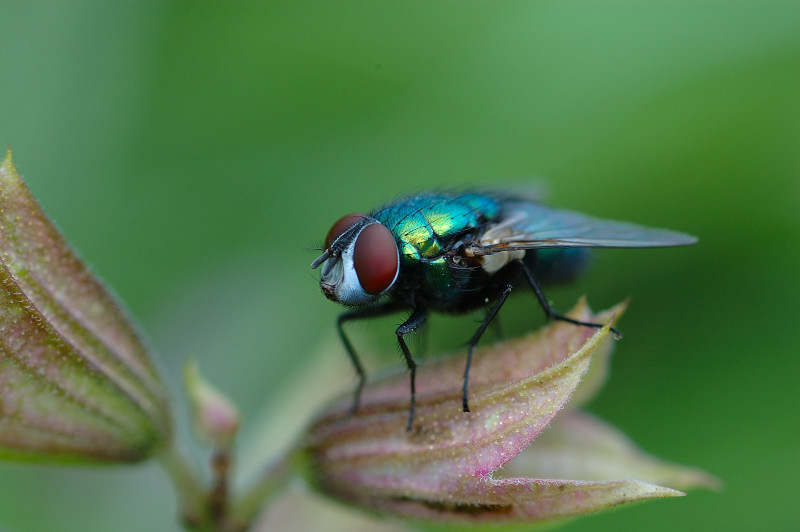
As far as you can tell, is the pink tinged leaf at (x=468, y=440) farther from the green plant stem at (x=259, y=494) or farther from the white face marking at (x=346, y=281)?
the white face marking at (x=346, y=281)

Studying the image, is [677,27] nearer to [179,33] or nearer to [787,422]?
[787,422]

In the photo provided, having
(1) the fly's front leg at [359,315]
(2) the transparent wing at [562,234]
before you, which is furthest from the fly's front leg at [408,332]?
(2) the transparent wing at [562,234]

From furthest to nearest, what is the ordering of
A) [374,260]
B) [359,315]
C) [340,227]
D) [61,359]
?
[359,315] < [340,227] < [374,260] < [61,359]

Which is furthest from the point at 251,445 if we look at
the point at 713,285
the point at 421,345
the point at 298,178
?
the point at 713,285

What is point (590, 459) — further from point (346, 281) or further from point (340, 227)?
point (340, 227)

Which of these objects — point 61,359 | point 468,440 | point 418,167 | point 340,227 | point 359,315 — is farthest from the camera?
point 418,167

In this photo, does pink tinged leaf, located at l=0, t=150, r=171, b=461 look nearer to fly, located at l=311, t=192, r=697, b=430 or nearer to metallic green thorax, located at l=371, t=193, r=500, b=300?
fly, located at l=311, t=192, r=697, b=430

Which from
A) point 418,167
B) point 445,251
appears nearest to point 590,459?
point 445,251
